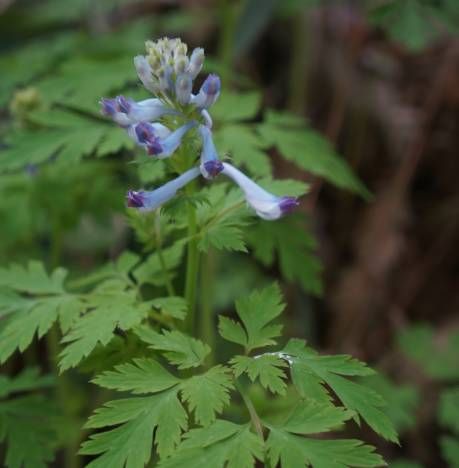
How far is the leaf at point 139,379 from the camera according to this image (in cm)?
179

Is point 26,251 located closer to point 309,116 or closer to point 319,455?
point 319,455

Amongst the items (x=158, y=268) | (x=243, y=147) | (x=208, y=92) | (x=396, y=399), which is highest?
(x=208, y=92)

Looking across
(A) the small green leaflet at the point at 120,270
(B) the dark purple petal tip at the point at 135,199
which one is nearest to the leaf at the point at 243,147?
(A) the small green leaflet at the point at 120,270

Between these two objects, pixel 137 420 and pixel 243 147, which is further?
pixel 243 147

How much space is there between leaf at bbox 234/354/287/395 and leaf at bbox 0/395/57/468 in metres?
0.92

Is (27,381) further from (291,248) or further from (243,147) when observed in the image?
(243,147)

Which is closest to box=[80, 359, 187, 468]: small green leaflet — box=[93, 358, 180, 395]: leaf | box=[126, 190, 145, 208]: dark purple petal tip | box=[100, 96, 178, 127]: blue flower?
box=[93, 358, 180, 395]: leaf

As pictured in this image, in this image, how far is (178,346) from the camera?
192 centimetres

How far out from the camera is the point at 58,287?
2332 millimetres

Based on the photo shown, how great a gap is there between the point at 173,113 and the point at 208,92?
0.49 feet

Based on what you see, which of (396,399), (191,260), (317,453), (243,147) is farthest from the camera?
(396,399)

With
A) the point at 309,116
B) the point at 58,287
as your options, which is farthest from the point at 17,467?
the point at 309,116

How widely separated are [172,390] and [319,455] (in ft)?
1.48

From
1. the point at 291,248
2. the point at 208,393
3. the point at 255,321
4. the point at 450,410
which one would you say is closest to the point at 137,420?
the point at 208,393
